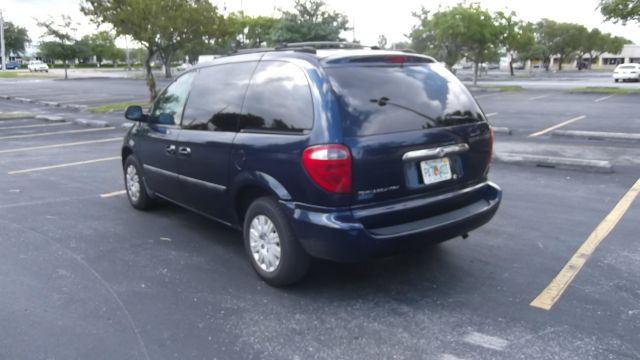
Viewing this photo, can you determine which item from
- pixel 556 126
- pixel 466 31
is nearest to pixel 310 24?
pixel 466 31

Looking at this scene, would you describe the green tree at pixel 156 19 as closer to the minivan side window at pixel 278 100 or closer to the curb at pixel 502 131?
the curb at pixel 502 131

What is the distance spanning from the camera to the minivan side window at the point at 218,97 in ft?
15.0

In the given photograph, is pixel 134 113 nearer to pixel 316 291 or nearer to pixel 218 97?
pixel 218 97

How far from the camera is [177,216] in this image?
20.6 ft

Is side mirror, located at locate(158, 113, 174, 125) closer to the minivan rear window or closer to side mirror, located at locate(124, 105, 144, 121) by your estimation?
side mirror, located at locate(124, 105, 144, 121)

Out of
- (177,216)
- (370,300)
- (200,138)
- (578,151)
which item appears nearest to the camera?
(370,300)

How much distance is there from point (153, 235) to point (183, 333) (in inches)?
87.8

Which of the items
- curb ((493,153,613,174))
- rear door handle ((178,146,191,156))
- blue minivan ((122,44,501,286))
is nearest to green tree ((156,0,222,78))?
curb ((493,153,613,174))

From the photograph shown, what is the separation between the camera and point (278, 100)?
13.6 ft

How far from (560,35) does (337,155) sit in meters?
81.4

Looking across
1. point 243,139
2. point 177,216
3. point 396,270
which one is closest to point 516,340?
point 396,270

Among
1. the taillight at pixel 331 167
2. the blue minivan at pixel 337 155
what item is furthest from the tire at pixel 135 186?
the taillight at pixel 331 167

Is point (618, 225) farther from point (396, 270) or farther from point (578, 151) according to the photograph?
point (578, 151)

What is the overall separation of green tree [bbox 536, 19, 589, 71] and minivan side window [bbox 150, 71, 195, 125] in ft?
259
